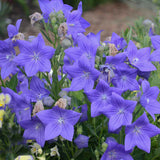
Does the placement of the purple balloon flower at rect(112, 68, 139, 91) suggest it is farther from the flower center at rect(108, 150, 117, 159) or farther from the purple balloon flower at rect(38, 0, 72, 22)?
the purple balloon flower at rect(38, 0, 72, 22)

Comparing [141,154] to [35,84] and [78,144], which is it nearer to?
[78,144]

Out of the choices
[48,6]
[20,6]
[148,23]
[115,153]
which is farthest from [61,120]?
[20,6]

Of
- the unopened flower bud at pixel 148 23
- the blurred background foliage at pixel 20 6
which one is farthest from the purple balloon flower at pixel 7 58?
the blurred background foliage at pixel 20 6

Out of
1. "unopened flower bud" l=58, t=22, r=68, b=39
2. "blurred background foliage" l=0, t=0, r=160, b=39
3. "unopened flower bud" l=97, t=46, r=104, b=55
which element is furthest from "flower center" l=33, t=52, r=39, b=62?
"blurred background foliage" l=0, t=0, r=160, b=39

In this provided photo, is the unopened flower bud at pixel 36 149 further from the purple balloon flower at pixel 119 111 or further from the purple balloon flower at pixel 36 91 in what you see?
the purple balloon flower at pixel 119 111

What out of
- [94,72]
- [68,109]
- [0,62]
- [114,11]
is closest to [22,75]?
[0,62]

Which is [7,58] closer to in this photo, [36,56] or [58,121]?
[36,56]
